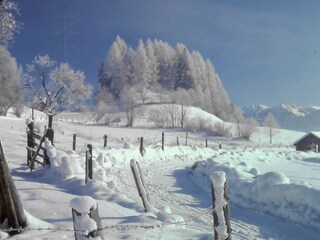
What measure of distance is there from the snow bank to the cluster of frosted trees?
87351 mm

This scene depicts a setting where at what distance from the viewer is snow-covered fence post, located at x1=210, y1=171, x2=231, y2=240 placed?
5281mm

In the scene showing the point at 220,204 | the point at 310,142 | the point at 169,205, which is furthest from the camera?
the point at 310,142

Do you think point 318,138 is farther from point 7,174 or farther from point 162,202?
point 7,174

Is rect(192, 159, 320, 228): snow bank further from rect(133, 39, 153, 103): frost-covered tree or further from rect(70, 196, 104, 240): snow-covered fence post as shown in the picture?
rect(133, 39, 153, 103): frost-covered tree

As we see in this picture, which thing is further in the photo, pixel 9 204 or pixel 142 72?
pixel 142 72

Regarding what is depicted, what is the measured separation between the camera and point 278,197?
10.7 metres

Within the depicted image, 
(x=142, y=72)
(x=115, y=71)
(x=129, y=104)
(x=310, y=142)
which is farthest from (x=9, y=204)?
(x=115, y=71)

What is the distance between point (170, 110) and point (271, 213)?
78.3 metres

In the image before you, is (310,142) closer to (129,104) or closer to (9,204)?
(129,104)

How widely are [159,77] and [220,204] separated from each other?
111m

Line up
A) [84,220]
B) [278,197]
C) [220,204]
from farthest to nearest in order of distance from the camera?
[278,197], [220,204], [84,220]

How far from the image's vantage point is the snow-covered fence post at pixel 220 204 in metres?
5.28

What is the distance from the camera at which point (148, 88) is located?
365 feet

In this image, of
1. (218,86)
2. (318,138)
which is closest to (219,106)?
(218,86)
